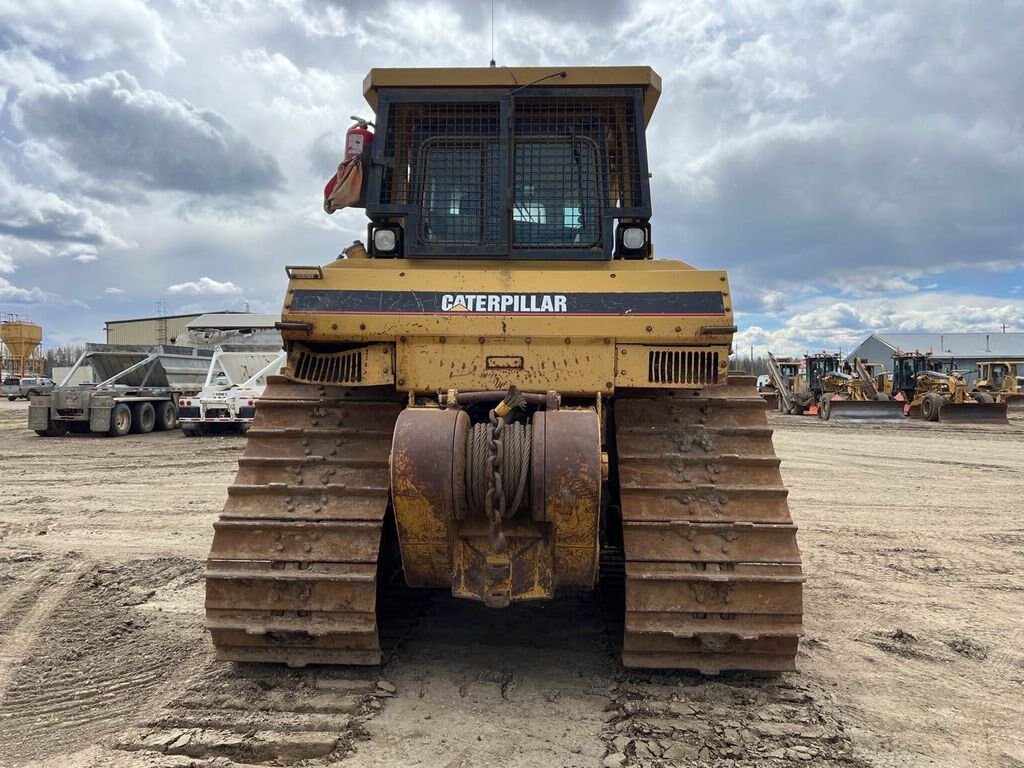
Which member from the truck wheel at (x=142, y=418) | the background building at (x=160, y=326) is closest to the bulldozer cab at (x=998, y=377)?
the truck wheel at (x=142, y=418)

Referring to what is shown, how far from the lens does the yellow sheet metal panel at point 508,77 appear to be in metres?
4.61

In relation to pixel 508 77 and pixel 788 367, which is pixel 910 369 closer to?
pixel 788 367

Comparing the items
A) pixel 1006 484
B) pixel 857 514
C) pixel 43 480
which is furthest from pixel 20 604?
Answer: pixel 1006 484

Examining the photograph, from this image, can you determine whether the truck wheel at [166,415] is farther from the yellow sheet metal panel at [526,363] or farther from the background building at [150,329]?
the background building at [150,329]

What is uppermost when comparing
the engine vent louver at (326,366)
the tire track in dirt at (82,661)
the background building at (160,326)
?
the background building at (160,326)

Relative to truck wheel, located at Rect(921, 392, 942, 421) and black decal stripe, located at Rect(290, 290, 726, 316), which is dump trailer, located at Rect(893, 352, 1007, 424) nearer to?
truck wheel, located at Rect(921, 392, 942, 421)

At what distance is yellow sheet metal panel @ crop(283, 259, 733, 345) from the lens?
12.6 ft

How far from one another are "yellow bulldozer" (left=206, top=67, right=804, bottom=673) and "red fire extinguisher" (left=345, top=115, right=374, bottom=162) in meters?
0.05

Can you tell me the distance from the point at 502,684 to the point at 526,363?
1.66 m

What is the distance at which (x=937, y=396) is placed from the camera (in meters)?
25.0

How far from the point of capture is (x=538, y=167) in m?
4.69

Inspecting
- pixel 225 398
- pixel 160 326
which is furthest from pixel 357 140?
pixel 160 326

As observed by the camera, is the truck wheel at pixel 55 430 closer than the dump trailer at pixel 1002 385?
Yes

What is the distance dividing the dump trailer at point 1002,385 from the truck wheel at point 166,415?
27319 millimetres
